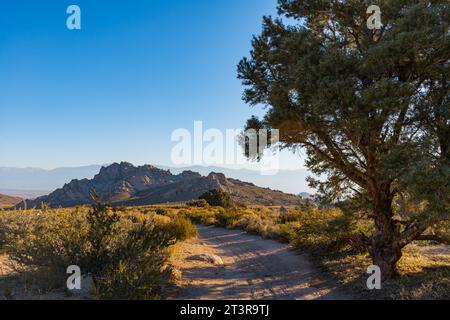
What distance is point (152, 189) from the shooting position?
106750 millimetres

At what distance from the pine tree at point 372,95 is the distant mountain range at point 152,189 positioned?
62.4 m

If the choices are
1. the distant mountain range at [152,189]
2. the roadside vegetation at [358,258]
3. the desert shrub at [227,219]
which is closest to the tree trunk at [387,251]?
the roadside vegetation at [358,258]

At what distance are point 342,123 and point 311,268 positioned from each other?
20.7 feet

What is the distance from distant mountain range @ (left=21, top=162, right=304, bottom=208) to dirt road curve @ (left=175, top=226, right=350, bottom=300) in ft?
186

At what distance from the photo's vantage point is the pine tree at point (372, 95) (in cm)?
741

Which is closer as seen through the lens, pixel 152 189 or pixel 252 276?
pixel 252 276

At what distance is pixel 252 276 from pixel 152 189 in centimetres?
9808

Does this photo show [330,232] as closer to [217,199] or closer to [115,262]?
[115,262]

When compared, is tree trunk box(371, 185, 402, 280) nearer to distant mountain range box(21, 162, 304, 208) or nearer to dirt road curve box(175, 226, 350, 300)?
dirt road curve box(175, 226, 350, 300)

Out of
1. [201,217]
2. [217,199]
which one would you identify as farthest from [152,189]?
[201,217]

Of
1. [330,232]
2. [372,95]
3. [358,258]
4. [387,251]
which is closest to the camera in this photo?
[372,95]

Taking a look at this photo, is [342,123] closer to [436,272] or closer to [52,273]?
[436,272]

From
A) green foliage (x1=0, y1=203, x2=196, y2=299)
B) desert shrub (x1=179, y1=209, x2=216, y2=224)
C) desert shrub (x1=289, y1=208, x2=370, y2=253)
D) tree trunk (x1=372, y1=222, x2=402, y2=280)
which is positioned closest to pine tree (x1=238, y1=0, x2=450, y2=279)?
tree trunk (x1=372, y1=222, x2=402, y2=280)

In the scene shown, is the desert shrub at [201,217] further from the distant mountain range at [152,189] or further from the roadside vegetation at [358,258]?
the distant mountain range at [152,189]
